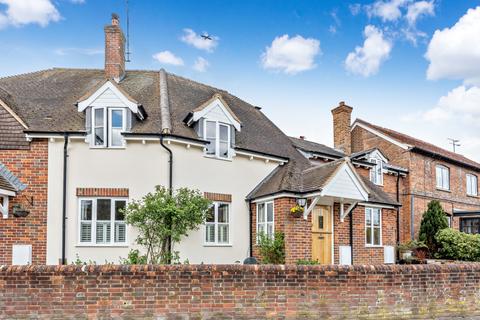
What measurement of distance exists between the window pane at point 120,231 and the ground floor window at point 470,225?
904 inches

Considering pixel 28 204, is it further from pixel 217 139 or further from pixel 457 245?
pixel 457 245

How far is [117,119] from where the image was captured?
15.6 m

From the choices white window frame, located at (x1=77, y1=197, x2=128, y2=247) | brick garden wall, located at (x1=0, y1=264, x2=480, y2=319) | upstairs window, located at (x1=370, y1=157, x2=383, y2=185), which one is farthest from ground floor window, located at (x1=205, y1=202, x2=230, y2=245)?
upstairs window, located at (x1=370, y1=157, x2=383, y2=185)

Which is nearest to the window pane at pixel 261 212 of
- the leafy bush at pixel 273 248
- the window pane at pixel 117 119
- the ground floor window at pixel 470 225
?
the leafy bush at pixel 273 248

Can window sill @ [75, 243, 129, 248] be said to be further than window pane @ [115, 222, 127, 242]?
No

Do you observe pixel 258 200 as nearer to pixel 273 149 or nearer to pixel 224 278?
pixel 273 149

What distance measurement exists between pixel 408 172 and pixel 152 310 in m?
20.8

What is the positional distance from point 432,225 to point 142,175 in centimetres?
1719

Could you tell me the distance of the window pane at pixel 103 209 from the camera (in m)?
15.2

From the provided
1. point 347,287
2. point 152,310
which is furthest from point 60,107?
point 347,287

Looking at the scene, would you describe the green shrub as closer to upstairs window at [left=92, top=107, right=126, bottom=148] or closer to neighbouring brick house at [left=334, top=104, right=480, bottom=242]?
neighbouring brick house at [left=334, top=104, right=480, bottom=242]

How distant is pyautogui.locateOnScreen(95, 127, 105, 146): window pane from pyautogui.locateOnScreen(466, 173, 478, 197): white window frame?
84.4 ft

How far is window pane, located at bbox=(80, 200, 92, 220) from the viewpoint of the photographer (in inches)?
595

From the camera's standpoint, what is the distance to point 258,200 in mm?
17328
